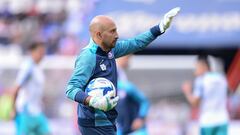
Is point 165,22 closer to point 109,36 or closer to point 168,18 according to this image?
point 168,18

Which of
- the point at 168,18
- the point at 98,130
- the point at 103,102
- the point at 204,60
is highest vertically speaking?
the point at 168,18

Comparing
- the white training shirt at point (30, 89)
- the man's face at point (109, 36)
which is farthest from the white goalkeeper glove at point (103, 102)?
the white training shirt at point (30, 89)

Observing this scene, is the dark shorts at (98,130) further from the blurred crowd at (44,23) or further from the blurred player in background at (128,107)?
the blurred crowd at (44,23)

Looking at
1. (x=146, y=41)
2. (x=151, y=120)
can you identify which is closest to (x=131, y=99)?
(x=146, y=41)

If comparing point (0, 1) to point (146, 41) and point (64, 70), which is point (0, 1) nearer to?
point (64, 70)

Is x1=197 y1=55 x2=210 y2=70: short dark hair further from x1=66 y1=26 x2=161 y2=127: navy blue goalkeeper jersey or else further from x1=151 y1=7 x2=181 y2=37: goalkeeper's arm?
x1=66 y1=26 x2=161 y2=127: navy blue goalkeeper jersey

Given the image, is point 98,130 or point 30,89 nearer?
point 98,130

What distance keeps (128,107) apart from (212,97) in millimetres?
1490

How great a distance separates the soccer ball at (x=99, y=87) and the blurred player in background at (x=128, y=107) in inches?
135

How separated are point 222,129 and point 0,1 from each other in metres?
11.8

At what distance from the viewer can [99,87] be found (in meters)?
7.27

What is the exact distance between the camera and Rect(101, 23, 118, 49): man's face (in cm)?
733

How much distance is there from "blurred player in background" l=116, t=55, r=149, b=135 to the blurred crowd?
9375 millimetres

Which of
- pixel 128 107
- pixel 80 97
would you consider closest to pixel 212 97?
pixel 128 107
